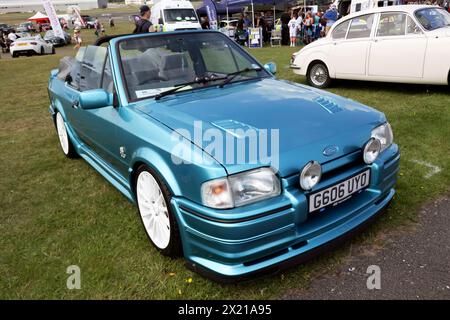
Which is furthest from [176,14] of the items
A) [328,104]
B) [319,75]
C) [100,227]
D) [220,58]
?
[328,104]

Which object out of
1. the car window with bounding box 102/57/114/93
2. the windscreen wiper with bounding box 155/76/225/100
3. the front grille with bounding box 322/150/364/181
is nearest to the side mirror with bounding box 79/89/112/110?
the car window with bounding box 102/57/114/93

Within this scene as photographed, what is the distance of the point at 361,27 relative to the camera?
7285 mm

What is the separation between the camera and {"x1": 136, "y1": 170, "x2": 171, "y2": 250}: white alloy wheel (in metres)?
2.58

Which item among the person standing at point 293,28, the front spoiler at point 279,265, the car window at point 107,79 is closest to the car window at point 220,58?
the car window at point 107,79

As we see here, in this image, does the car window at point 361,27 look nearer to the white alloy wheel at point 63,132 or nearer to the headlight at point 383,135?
the headlight at point 383,135

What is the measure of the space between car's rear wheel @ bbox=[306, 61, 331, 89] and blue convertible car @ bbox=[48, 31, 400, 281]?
4.91 meters

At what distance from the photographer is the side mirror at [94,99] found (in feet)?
9.58

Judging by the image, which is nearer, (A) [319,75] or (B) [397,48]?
(B) [397,48]

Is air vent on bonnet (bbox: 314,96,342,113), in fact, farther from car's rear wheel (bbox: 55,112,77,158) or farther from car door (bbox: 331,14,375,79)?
car door (bbox: 331,14,375,79)

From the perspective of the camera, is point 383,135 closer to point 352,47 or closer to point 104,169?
point 104,169

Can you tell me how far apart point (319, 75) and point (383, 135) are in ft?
18.8

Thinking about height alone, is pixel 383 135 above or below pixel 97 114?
below

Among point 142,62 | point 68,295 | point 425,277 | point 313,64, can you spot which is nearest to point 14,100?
point 313,64

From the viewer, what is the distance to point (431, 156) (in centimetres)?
413
